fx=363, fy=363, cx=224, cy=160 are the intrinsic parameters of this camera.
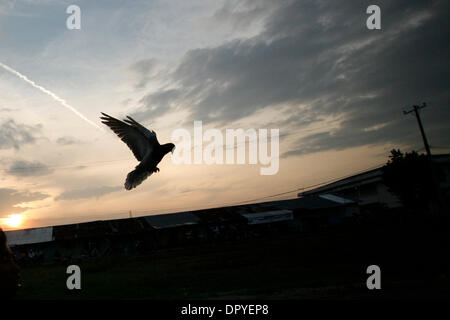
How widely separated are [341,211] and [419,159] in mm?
14287

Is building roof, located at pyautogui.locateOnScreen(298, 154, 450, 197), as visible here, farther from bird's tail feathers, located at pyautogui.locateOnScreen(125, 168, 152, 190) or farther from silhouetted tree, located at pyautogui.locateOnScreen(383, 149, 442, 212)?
bird's tail feathers, located at pyautogui.locateOnScreen(125, 168, 152, 190)

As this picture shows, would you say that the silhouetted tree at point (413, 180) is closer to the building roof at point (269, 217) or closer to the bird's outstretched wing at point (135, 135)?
the building roof at point (269, 217)

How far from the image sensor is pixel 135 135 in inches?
304

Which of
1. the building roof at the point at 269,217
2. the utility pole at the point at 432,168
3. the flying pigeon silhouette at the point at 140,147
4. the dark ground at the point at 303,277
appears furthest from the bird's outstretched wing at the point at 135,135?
the building roof at the point at 269,217

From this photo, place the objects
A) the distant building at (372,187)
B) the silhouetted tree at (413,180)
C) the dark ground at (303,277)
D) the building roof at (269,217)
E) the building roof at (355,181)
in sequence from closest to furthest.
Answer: the dark ground at (303,277)
the silhouetted tree at (413,180)
the building roof at (269,217)
the distant building at (372,187)
the building roof at (355,181)

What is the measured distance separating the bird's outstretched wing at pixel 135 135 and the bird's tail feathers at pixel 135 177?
0.44 meters

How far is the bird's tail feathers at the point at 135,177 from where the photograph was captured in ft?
23.9

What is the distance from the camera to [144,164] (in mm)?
7484

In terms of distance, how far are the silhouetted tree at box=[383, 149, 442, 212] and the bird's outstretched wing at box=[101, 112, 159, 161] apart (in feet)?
105

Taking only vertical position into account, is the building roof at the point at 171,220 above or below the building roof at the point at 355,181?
below

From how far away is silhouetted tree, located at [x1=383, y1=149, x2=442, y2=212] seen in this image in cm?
3366
